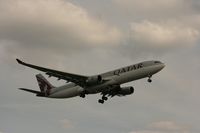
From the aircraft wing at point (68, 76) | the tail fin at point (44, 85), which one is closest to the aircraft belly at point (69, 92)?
the aircraft wing at point (68, 76)

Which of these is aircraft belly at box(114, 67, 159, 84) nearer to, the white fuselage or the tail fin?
the white fuselage

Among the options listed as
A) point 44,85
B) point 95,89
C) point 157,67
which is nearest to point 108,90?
point 95,89

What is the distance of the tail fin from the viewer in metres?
91.6

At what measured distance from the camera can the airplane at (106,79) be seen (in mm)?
74500

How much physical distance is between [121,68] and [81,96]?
8.32 meters

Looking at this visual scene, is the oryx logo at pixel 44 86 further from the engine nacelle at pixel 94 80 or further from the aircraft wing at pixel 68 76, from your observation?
the engine nacelle at pixel 94 80

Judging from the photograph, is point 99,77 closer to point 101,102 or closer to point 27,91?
point 101,102

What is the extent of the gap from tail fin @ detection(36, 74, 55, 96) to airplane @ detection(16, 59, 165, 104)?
698 centimetres

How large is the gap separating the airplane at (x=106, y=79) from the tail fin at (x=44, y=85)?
6.98m

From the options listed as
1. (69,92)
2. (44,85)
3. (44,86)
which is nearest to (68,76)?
(69,92)

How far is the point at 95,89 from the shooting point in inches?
3063

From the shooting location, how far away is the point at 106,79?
77.1 metres

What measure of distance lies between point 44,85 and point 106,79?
2044cm

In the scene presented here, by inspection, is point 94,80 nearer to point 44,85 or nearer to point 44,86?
point 44,86
